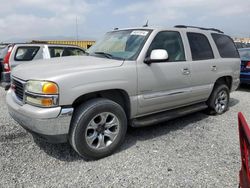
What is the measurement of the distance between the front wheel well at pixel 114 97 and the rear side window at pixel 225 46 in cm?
281

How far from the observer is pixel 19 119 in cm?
329

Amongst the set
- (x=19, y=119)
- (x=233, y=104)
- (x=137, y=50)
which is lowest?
(x=233, y=104)

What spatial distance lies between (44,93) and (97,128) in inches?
35.4

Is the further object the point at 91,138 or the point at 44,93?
the point at 91,138

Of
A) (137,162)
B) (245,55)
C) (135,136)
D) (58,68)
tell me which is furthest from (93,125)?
(245,55)

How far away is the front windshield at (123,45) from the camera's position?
3.87 m

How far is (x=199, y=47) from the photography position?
4.88m

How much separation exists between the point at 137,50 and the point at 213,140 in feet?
6.63

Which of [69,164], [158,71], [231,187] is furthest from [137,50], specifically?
[231,187]

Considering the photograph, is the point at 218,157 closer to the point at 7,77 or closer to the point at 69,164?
the point at 69,164

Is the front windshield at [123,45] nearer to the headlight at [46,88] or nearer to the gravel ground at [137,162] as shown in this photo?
the headlight at [46,88]

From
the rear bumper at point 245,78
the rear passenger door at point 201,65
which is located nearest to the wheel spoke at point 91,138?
the rear passenger door at point 201,65

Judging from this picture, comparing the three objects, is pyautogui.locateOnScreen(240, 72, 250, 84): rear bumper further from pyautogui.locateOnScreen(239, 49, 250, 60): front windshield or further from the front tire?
the front tire

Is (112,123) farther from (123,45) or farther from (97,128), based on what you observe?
(123,45)
